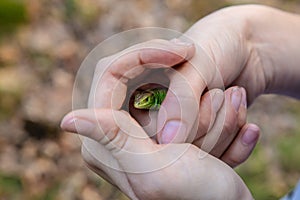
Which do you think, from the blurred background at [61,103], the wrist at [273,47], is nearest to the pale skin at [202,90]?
the wrist at [273,47]

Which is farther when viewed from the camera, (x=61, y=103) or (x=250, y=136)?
(x=61, y=103)

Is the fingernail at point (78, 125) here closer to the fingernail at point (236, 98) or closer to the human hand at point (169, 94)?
the human hand at point (169, 94)

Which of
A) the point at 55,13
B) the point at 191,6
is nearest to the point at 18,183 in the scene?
the point at 55,13

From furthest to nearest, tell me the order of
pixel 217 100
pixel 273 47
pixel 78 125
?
1. pixel 273 47
2. pixel 217 100
3. pixel 78 125

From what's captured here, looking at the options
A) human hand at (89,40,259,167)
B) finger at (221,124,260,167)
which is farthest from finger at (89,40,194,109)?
finger at (221,124,260,167)

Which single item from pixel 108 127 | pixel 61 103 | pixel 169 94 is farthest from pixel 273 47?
pixel 61 103

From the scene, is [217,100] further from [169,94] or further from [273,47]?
[273,47]

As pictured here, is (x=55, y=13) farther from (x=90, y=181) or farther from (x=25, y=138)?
(x=90, y=181)
